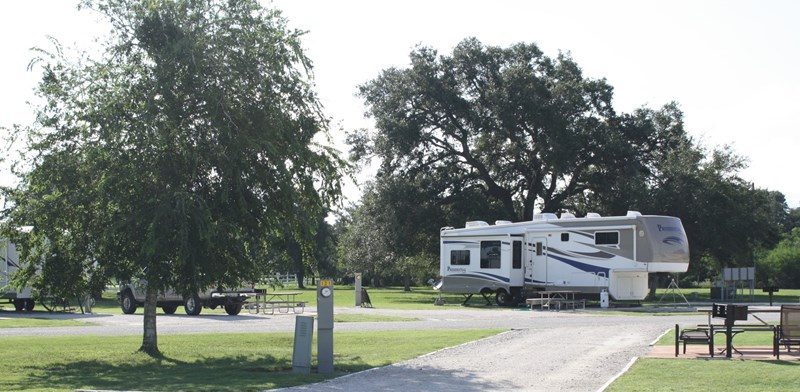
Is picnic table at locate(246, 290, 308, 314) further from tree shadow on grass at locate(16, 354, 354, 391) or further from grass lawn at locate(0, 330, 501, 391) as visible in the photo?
tree shadow on grass at locate(16, 354, 354, 391)

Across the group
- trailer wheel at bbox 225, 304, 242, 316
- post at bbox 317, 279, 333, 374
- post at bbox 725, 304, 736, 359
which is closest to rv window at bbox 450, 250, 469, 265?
trailer wheel at bbox 225, 304, 242, 316

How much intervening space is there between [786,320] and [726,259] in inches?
1243

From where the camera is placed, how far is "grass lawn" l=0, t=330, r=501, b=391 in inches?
565

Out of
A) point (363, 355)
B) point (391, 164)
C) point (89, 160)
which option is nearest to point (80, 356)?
point (89, 160)

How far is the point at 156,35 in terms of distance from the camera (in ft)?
57.1

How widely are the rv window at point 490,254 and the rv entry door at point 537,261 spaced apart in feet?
4.41

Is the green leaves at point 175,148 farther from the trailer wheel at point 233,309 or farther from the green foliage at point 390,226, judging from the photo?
the green foliage at point 390,226

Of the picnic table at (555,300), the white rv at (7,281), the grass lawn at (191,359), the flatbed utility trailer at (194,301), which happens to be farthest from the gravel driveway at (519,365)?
the white rv at (7,281)

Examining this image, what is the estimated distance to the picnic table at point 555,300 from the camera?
34.7 metres

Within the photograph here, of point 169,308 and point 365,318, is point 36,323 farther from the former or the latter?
point 365,318

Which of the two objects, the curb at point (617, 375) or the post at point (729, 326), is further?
the post at point (729, 326)

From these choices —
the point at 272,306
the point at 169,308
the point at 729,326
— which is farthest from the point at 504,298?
the point at 729,326

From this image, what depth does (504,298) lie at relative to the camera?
1500 inches

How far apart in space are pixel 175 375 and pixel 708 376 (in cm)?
815
